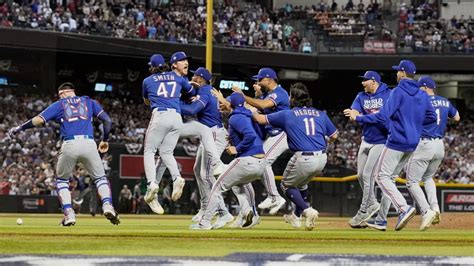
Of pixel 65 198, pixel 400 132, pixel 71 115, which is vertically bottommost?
pixel 65 198

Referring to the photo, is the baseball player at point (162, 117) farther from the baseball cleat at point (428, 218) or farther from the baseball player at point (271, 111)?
the baseball cleat at point (428, 218)

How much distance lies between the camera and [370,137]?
15906 millimetres

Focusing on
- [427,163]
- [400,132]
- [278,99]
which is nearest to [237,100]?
[278,99]

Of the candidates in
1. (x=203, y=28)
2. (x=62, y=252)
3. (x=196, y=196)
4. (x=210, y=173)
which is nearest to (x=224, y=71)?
(x=203, y=28)

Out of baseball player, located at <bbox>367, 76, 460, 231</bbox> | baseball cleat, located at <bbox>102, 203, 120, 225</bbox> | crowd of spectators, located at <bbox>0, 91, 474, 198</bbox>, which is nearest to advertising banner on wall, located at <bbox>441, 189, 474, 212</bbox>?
crowd of spectators, located at <bbox>0, 91, 474, 198</bbox>

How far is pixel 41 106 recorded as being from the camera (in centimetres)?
3547

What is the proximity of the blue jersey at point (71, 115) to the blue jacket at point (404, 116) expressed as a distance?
359 centimetres

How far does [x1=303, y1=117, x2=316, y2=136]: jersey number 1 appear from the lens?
14.7 meters

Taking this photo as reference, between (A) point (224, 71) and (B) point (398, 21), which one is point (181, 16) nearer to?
(A) point (224, 71)

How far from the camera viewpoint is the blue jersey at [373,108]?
1582 centimetres

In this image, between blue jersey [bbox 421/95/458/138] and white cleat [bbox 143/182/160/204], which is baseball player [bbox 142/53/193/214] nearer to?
white cleat [bbox 143/182/160/204]

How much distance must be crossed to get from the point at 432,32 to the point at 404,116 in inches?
1099

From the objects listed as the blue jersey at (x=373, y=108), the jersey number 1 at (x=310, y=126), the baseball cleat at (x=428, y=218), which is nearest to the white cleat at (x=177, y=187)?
the jersey number 1 at (x=310, y=126)

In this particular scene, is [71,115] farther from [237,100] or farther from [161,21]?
[161,21]
